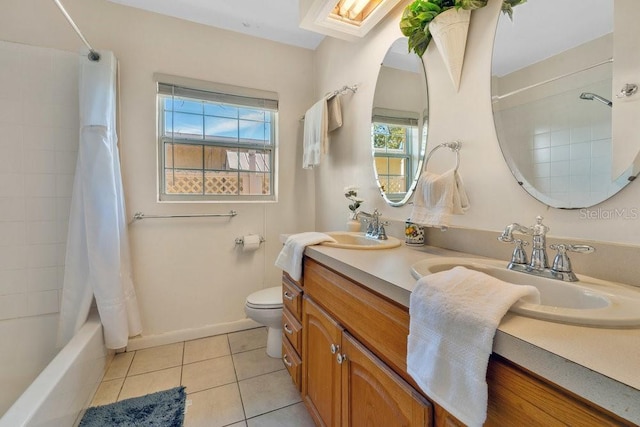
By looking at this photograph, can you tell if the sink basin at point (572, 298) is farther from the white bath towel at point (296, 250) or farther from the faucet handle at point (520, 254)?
the white bath towel at point (296, 250)

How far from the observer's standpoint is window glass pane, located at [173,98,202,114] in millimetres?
2170

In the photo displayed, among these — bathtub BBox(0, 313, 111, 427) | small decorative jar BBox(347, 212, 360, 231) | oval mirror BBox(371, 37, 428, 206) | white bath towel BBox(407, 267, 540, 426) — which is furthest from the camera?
small decorative jar BBox(347, 212, 360, 231)

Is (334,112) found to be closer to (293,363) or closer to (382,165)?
(382,165)

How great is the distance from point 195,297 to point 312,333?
136 centimetres

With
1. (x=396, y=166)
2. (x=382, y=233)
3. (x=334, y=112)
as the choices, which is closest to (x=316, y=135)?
(x=334, y=112)

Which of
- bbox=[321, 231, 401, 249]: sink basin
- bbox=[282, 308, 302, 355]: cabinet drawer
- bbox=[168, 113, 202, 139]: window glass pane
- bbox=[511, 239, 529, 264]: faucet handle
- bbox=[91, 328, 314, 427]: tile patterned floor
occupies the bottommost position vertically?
bbox=[91, 328, 314, 427]: tile patterned floor

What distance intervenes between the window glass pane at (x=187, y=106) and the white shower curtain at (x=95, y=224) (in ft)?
1.45

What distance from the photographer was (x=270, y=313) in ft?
6.02

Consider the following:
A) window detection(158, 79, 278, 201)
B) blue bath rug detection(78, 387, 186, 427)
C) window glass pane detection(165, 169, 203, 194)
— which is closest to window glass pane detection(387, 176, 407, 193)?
window detection(158, 79, 278, 201)

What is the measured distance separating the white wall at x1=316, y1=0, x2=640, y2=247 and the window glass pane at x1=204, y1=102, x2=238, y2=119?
3.14 ft

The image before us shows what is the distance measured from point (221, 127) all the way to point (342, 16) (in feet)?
4.05

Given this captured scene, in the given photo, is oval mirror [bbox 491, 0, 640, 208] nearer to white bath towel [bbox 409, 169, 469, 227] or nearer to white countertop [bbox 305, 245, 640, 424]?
white bath towel [bbox 409, 169, 469, 227]

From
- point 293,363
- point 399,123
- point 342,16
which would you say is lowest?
point 293,363

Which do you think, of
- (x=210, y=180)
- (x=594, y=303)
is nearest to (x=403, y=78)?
(x=594, y=303)
